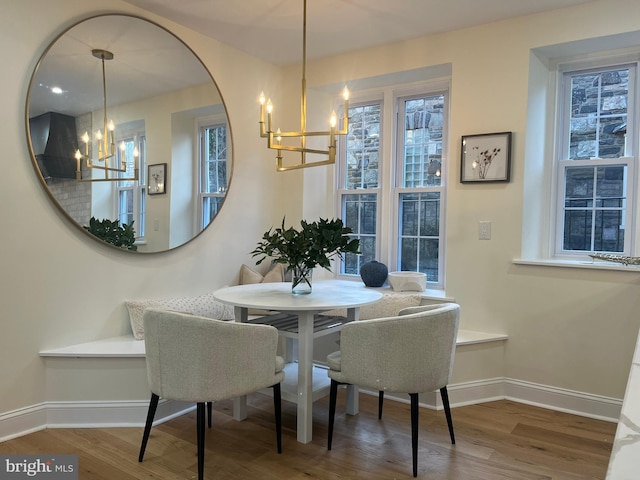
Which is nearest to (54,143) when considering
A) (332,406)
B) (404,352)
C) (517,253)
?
(332,406)

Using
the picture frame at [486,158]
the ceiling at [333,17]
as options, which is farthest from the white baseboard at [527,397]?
the ceiling at [333,17]

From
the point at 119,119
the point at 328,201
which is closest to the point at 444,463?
the point at 328,201

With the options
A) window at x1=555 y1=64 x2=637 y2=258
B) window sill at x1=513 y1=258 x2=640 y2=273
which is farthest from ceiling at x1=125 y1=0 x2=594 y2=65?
window sill at x1=513 y1=258 x2=640 y2=273

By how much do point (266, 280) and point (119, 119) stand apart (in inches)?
61.6

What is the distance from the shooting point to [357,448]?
7.67ft

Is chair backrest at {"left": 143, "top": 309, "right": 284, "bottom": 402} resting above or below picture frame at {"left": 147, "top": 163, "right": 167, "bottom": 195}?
below

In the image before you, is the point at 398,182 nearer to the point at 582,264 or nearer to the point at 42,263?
the point at 582,264

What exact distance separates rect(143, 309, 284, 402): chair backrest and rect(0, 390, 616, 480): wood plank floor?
40 cm

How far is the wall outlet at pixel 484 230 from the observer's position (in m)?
3.02

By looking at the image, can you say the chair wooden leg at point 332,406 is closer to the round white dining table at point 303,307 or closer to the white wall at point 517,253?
the round white dining table at point 303,307

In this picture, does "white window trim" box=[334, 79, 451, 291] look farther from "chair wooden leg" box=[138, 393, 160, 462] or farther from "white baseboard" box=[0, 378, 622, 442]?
"chair wooden leg" box=[138, 393, 160, 462]

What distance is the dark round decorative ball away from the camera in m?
3.56

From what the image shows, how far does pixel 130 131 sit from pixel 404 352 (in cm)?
212

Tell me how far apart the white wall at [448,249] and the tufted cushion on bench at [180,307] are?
83 mm
